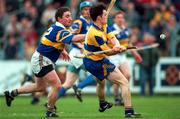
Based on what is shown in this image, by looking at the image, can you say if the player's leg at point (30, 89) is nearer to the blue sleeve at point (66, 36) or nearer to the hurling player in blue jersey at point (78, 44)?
the blue sleeve at point (66, 36)

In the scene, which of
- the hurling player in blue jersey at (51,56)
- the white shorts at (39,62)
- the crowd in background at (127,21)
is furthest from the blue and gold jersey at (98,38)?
the crowd in background at (127,21)

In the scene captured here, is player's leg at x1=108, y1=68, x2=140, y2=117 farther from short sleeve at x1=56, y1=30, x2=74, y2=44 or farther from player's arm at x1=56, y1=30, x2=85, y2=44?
short sleeve at x1=56, y1=30, x2=74, y2=44

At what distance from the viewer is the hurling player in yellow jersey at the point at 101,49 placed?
1650cm

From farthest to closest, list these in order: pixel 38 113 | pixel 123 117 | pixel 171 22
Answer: pixel 171 22, pixel 38 113, pixel 123 117

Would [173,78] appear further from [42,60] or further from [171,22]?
[42,60]

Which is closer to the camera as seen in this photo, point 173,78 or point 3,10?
point 173,78

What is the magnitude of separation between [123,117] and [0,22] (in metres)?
15.7

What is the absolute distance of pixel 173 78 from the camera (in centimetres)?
2997

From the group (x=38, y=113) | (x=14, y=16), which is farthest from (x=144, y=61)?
(x=38, y=113)

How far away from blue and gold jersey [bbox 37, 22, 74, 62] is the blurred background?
1211 centimetres

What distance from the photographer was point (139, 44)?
2953 centimetres

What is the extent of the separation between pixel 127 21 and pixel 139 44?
5.34 feet

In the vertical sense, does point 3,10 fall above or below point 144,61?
above

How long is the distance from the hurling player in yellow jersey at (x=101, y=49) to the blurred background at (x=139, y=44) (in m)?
12.4
